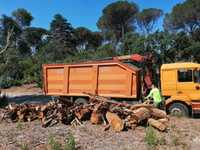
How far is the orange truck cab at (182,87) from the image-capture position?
15422mm

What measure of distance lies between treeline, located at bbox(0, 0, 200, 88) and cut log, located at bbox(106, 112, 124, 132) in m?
13.6

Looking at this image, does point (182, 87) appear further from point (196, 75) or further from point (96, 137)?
point (96, 137)

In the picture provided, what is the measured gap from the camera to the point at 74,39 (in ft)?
246

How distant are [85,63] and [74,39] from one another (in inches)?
2281

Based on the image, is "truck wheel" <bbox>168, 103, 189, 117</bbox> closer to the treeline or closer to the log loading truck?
the log loading truck

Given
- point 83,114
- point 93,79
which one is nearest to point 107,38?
point 93,79

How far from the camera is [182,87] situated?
1562 centimetres

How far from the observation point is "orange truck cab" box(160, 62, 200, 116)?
1542 centimetres

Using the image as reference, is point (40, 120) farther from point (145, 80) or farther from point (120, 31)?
point (120, 31)

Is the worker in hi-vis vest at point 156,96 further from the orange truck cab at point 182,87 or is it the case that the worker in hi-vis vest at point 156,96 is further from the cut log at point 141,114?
the cut log at point 141,114

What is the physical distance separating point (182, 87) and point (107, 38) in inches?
1943

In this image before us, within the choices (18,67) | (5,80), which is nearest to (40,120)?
(5,80)

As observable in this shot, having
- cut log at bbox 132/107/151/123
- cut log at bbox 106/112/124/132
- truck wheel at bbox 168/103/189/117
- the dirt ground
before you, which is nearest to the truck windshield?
truck wheel at bbox 168/103/189/117

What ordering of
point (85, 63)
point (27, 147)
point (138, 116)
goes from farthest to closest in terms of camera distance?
point (85, 63)
point (138, 116)
point (27, 147)
